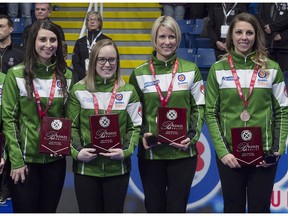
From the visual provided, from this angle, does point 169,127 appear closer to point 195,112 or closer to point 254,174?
point 195,112

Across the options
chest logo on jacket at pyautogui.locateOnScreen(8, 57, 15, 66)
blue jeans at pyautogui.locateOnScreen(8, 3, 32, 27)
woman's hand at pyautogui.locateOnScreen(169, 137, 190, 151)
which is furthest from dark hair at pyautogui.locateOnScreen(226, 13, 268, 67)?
blue jeans at pyautogui.locateOnScreen(8, 3, 32, 27)

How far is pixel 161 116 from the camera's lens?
4.28m

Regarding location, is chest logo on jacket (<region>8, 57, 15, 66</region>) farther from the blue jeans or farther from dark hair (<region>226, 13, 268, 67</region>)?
the blue jeans

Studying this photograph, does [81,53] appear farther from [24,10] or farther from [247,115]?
[247,115]

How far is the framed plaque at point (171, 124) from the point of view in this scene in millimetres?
4273

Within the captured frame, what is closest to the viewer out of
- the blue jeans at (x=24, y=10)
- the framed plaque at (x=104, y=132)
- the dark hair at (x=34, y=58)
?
the framed plaque at (x=104, y=132)

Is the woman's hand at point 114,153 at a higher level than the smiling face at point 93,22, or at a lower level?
lower

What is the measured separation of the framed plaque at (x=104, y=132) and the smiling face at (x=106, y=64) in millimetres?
299

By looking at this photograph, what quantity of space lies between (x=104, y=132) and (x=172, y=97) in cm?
56

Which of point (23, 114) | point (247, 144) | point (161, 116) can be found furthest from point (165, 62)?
point (23, 114)

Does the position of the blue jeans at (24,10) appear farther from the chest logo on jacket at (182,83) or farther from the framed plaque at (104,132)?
the framed plaque at (104,132)

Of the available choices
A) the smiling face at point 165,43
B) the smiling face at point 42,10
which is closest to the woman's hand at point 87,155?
the smiling face at point 165,43

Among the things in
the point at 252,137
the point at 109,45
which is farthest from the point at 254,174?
the point at 109,45

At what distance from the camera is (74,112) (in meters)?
4.23
